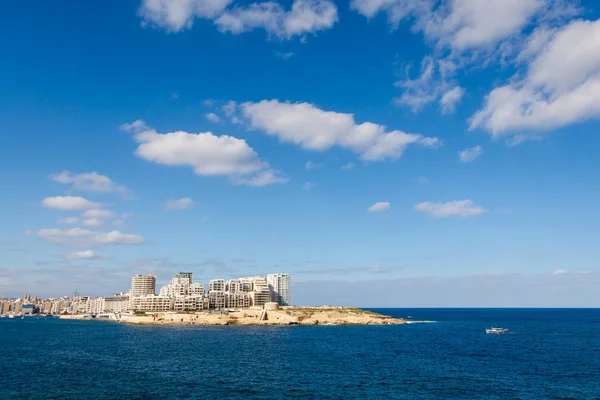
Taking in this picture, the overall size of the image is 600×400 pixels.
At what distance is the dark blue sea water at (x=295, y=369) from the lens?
66.1 metres

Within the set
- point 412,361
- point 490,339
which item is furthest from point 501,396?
point 490,339

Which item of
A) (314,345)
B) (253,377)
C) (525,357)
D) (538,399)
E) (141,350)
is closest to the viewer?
(538,399)

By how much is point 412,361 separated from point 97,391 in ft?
204

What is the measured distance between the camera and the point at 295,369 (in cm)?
8588

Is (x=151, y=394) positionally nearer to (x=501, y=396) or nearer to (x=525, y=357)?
(x=501, y=396)

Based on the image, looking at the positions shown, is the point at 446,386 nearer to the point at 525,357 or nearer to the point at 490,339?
the point at 525,357

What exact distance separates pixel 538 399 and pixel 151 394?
54.6 m

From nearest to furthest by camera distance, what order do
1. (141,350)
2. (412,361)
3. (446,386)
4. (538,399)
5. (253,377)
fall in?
(538,399)
(446,386)
(253,377)
(412,361)
(141,350)

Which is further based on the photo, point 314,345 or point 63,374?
point 314,345

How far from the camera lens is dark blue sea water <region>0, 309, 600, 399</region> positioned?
66125mm

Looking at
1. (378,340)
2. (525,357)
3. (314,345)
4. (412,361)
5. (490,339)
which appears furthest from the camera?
(490,339)

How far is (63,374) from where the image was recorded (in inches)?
3091

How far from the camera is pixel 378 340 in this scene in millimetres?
140500

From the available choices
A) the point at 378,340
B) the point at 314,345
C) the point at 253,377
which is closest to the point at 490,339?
the point at 378,340
